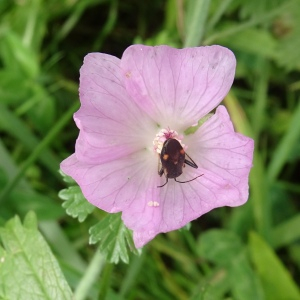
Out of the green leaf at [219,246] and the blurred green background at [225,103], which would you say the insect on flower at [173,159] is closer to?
the blurred green background at [225,103]

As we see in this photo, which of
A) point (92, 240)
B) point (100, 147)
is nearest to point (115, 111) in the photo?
point (100, 147)

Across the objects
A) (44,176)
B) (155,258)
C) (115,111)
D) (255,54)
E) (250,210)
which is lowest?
(155,258)

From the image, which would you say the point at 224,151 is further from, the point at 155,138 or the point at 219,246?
the point at 219,246

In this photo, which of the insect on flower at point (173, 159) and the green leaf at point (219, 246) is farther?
Result: the green leaf at point (219, 246)

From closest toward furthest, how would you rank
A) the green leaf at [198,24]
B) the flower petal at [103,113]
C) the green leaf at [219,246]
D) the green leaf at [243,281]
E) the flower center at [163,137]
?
the flower petal at [103,113]
the flower center at [163,137]
the green leaf at [198,24]
the green leaf at [243,281]
the green leaf at [219,246]

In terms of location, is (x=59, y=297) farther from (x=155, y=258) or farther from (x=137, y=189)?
(x=155, y=258)

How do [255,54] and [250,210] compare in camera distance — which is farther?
[255,54]

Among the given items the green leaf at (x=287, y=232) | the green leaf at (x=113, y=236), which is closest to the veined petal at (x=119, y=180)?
the green leaf at (x=113, y=236)

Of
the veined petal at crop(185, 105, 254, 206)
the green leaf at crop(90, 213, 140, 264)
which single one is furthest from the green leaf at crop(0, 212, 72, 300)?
the veined petal at crop(185, 105, 254, 206)
